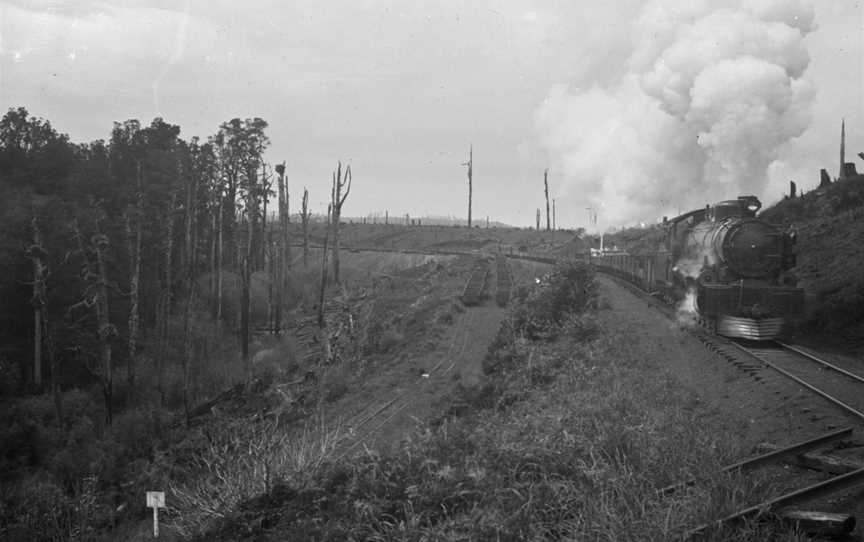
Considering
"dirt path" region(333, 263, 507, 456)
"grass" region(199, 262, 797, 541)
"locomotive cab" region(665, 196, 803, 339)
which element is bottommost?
"dirt path" region(333, 263, 507, 456)

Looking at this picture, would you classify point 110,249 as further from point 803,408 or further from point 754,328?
point 803,408

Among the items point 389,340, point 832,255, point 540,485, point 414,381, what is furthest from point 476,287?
point 540,485

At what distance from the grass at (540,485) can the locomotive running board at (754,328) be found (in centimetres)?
633

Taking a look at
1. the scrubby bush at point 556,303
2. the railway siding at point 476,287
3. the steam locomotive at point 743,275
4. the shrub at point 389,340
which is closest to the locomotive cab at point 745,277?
the steam locomotive at point 743,275

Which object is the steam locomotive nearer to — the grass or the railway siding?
the grass

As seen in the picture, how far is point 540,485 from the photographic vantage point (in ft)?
22.5

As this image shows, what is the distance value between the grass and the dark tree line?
18.9 metres

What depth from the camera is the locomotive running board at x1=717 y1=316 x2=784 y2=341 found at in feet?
54.0

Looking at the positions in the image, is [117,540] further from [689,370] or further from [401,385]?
[689,370]

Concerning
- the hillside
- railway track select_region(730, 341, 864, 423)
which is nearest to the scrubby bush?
railway track select_region(730, 341, 864, 423)

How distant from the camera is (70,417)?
25984mm

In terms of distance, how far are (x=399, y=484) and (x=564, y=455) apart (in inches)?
78.9

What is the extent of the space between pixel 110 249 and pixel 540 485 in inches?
1115

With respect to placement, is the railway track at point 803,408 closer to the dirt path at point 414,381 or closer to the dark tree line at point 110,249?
the dirt path at point 414,381
